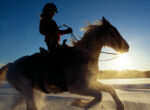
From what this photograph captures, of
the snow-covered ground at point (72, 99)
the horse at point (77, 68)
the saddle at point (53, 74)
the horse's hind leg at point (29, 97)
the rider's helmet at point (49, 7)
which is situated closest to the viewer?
the horse at point (77, 68)

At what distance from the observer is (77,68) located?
14.7 ft

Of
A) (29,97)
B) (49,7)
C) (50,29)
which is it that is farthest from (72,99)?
(49,7)

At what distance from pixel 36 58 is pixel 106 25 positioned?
1.93m

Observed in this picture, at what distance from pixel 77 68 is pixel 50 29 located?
3.94ft

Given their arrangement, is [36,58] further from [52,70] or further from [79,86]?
[79,86]

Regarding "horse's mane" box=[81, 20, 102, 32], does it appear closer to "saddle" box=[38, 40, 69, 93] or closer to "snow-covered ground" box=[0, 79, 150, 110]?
"saddle" box=[38, 40, 69, 93]

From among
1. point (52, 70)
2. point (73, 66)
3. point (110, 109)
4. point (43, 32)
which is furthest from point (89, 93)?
point (110, 109)

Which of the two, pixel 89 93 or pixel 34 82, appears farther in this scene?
pixel 34 82

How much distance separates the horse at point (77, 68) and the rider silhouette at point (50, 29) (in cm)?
35

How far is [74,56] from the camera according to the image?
15.3ft

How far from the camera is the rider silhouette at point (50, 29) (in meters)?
4.86

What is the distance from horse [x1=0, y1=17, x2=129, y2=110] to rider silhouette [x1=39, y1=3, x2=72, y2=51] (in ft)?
1.14

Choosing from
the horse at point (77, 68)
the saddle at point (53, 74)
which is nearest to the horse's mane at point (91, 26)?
the horse at point (77, 68)

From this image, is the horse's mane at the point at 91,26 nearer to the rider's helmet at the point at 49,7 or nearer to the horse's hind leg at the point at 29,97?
the rider's helmet at the point at 49,7
